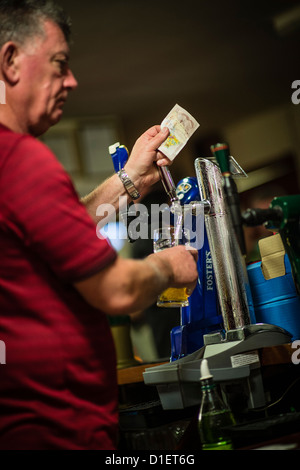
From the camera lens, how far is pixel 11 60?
3.42 feet

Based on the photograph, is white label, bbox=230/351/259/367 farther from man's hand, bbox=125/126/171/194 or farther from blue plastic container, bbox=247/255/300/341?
man's hand, bbox=125/126/171/194

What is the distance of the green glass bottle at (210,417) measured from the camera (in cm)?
117

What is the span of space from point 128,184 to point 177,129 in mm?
199

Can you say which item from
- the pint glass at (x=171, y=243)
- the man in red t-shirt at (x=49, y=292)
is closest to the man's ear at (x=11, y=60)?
the man in red t-shirt at (x=49, y=292)

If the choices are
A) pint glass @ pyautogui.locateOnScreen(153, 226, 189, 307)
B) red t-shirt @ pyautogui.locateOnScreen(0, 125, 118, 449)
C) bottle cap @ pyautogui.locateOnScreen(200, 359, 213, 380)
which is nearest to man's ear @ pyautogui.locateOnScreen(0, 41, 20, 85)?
red t-shirt @ pyautogui.locateOnScreen(0, 125, 118, 449)

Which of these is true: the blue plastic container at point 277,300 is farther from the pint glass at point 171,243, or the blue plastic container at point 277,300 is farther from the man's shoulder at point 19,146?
the man's shoulder at point 19,146

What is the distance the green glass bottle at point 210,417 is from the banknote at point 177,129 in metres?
0.62

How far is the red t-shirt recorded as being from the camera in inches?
35.8

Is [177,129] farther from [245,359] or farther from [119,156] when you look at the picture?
[245,359]

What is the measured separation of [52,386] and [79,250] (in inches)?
9.1

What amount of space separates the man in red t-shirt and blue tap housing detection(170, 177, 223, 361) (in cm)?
51

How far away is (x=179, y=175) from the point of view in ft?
20.5

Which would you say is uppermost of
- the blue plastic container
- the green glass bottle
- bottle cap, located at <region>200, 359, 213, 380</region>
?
the blue plastic container

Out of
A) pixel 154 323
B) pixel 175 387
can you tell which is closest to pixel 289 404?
pixel 175 387
